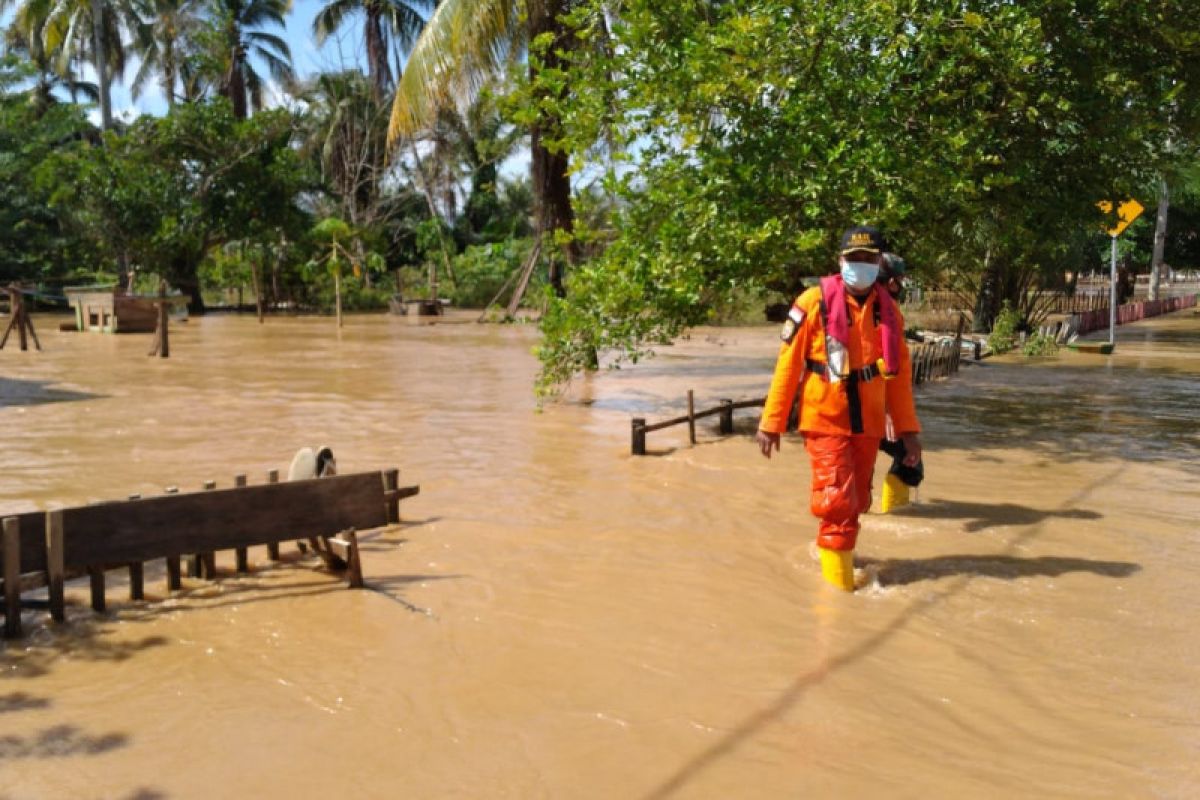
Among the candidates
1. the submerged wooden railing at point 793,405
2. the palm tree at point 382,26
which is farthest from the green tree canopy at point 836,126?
the palm tree at point 382,26

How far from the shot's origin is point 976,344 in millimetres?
18438

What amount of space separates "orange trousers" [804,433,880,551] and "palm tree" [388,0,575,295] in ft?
39.6

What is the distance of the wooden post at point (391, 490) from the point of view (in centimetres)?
689

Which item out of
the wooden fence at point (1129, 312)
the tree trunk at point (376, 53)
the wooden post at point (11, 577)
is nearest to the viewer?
the wooden post at point (11, 577)

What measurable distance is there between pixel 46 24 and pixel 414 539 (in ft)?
114

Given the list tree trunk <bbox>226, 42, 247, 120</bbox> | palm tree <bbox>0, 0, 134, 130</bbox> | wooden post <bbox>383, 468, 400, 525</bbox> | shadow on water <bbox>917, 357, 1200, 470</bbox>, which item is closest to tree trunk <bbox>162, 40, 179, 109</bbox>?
tree trunk <bbox>226, 42, 247, 120</bbox>

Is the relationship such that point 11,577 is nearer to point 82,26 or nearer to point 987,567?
point 987,567

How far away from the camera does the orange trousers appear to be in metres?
5.47

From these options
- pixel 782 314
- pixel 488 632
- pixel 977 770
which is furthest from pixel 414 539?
pixel 782 314

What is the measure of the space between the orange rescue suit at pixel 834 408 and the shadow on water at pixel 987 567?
0.56 metres

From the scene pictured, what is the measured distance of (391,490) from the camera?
6938 millimetres

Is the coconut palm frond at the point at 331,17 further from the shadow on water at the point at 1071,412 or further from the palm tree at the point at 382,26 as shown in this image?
the shadow on water at the point at 1071,412

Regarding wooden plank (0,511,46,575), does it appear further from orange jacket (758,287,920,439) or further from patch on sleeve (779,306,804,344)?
patch on sleeve (779,306,804,344)

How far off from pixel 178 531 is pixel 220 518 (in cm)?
23
